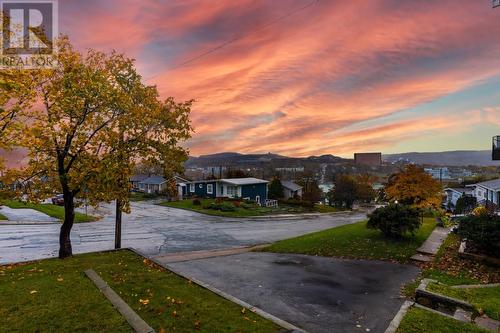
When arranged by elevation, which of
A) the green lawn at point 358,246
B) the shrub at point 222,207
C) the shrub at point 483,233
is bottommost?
the shrub at point 222,207

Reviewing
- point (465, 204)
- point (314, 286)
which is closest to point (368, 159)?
point (314, 286)

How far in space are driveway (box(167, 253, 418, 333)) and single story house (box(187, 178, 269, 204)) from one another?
148 feet

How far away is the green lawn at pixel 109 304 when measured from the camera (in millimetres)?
6461

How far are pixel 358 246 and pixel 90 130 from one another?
13.4 meters

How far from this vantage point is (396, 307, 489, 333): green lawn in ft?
21.6

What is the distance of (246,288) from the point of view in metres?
10.3

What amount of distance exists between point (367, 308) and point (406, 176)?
26.4 meters

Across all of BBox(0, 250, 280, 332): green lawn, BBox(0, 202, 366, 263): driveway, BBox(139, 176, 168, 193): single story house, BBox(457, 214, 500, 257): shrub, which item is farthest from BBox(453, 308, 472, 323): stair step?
BBox(139, 176, 168, 193): single story house

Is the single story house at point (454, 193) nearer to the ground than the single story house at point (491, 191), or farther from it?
nearer to the ground

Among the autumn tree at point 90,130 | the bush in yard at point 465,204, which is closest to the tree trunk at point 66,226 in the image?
the autumn tree at point 90,130

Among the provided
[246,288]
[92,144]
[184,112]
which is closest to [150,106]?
[184,112]

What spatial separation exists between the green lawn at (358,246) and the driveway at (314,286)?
108 centimetres

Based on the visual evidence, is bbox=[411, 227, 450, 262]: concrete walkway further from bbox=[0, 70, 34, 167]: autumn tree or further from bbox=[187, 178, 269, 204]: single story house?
bbox=[187, 178, 269, 204]: single story house

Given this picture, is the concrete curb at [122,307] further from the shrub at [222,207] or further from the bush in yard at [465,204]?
the bush in yard at [465,204]
